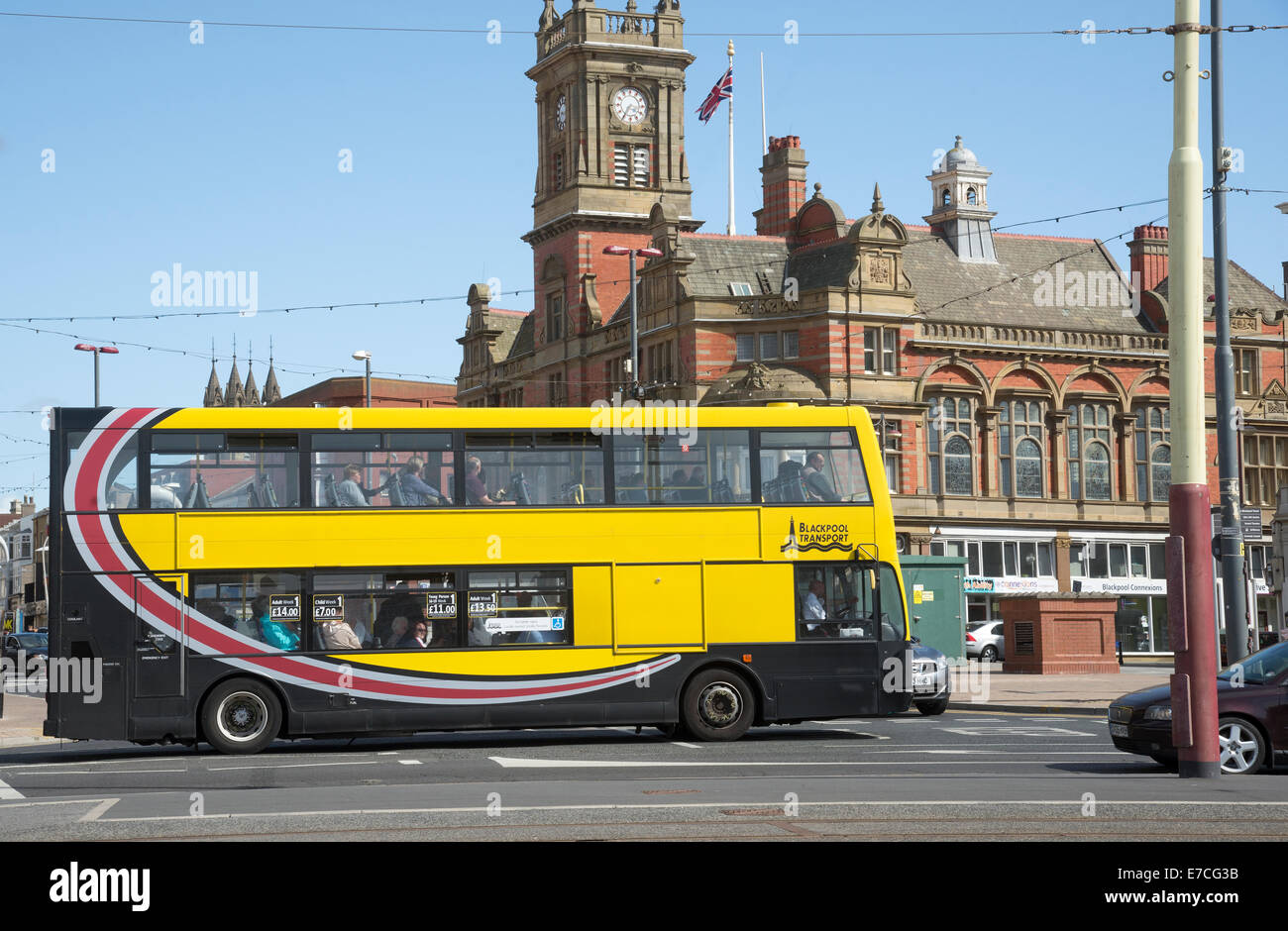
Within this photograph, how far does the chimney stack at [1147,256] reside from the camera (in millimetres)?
66188

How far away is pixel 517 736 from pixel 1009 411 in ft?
137

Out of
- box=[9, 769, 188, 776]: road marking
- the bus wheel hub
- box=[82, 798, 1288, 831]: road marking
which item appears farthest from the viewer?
the bus wheel hub

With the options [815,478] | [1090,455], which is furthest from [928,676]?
[1090,455]

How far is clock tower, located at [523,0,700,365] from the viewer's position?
66938mm

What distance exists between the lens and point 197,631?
1873 cm

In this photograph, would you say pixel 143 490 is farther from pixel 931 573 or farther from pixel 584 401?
pixel 584 401

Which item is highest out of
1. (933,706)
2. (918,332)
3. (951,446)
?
(918,332)

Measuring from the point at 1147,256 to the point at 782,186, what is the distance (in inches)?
610

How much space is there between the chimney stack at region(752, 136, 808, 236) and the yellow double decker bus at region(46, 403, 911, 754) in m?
44.4

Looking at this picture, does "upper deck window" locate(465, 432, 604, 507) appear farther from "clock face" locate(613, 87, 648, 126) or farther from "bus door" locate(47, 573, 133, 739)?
"clock face" locate(613, 87, 648, 126)

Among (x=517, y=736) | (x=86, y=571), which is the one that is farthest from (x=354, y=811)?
(x=517, y=736)

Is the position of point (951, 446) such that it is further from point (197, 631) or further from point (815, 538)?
point (197, 631)

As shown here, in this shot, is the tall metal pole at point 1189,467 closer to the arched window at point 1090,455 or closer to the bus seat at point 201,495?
the bus seat at point 201,495

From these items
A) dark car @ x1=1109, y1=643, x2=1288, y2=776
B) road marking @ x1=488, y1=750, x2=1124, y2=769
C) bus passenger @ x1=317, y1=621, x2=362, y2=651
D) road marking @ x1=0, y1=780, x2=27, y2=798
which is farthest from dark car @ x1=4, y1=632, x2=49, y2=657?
dark car @ x1=1109, y1=643, x2=1288, y2=776
